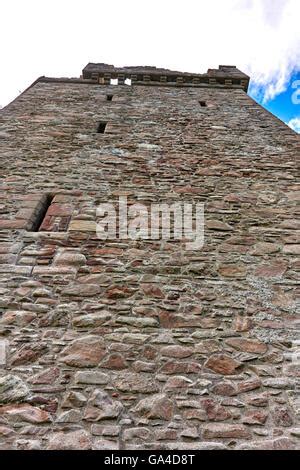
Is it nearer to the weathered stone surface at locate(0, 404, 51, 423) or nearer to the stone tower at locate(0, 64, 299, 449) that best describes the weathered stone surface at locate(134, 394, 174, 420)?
the stone tower at locate(0, 64, 299, 449)

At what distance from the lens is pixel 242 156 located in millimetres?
5574

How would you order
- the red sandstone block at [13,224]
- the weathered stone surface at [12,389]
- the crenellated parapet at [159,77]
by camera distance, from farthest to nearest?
the crenellated parapet at [159,77] < the red sandstone block at [13,224] < the weathered stone surface at [12,389]

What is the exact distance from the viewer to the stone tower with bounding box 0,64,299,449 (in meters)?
2.31

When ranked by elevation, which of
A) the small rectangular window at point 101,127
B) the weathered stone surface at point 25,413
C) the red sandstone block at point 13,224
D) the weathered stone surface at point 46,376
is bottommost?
the weathered stone surface at point 25,413

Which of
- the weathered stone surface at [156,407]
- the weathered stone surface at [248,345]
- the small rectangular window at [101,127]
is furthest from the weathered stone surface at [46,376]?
the small rectangular window at [101,127]

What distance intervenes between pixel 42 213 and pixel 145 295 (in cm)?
175

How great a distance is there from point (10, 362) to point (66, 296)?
71 centimetres

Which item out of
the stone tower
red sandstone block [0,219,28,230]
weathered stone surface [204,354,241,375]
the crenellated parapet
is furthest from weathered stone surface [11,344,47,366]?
the crenellated parapet

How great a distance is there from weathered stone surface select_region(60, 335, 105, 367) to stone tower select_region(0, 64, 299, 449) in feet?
0.03

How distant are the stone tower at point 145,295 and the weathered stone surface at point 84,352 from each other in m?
0.01

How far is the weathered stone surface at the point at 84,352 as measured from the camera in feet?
8.62

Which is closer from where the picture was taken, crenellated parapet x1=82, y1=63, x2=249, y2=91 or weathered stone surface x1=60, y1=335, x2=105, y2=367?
weathered stone surface x1=60, y1=335, x2=105, y2=367

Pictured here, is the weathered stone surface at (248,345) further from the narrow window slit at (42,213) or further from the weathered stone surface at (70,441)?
the narrow window slit at (42,213)
